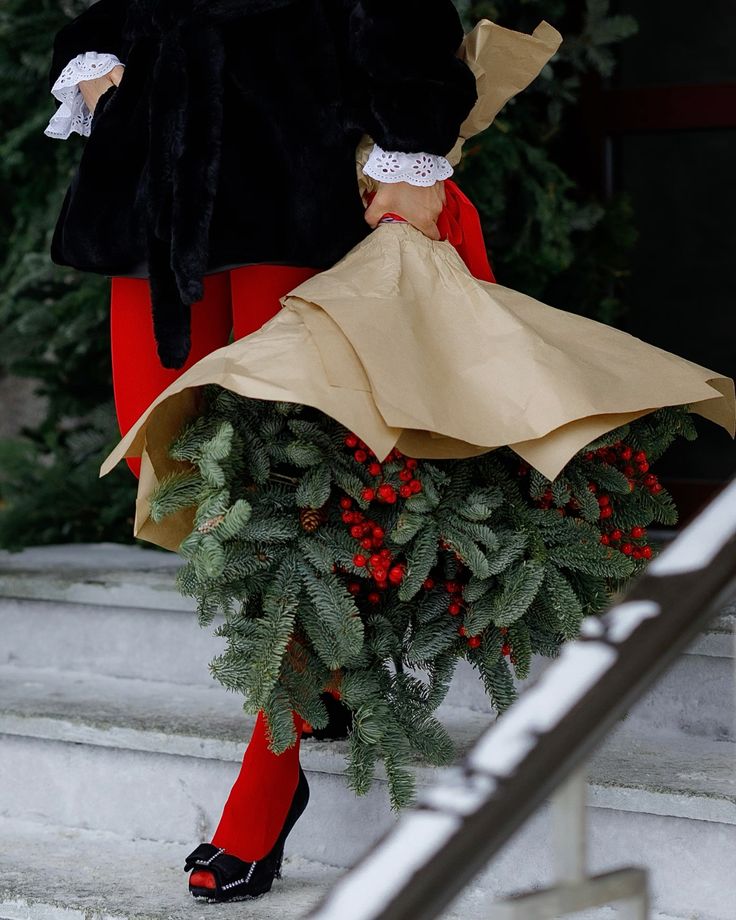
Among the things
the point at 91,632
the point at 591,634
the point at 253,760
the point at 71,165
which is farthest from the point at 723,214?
the point at 591,634

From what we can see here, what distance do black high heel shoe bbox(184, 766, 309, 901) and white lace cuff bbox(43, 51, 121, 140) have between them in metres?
1.09

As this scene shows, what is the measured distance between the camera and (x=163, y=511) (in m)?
1.68

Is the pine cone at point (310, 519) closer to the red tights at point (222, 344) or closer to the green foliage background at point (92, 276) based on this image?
the red tights at point (222, 344)

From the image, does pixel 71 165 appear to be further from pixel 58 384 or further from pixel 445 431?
pixel 445 431

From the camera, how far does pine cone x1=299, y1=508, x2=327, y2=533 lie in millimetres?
1713

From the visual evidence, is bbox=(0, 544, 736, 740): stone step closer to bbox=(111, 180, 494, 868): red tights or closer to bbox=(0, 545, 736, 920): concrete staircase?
bbox=(0, 545, 736, 920): concrete staircase

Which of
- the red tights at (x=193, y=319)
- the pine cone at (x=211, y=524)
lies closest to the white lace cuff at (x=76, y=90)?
the red tights at (x=193, y=319)

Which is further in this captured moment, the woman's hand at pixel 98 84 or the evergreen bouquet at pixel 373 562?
the woman's hand at pixel 98 84

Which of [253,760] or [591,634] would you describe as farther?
[253,760]

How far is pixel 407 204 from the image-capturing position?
183 centimetres

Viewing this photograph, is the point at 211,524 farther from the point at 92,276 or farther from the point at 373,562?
the point at 92,276

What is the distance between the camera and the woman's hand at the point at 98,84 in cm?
193

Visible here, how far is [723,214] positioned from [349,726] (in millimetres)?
2001

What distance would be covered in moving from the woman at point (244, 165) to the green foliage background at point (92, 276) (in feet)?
3.47
